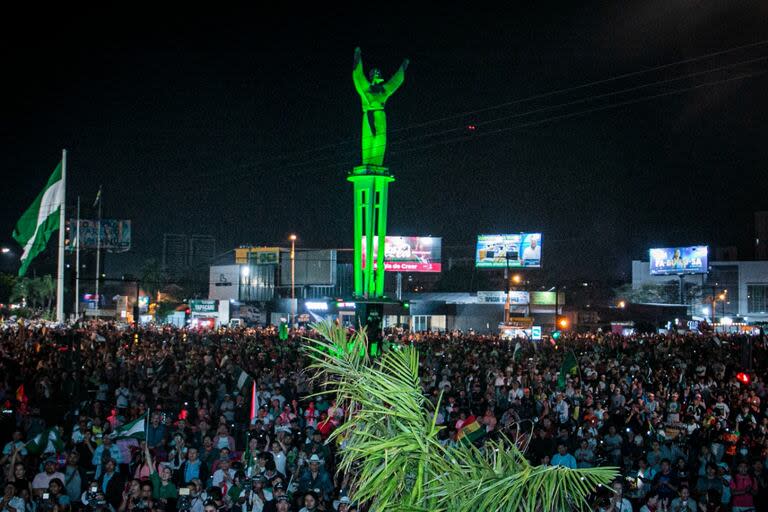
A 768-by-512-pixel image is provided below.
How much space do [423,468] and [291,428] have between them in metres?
10.9

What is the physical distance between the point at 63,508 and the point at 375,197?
78.0 ft

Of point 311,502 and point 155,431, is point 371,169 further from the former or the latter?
point 311,502

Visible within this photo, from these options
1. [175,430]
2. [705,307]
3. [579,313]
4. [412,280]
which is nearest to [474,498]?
[175,430]

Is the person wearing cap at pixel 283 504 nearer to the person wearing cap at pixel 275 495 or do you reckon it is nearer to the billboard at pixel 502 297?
the person wearing cap at pixel 275 495

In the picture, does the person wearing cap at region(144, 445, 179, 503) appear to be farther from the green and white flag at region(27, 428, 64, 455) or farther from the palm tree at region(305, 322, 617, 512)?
the palm tree at region(305, 322, 617, 512)

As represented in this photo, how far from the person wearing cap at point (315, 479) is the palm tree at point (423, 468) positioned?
24.2 feet

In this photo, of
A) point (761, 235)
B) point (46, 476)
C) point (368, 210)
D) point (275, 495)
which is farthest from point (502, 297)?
point (761, 235)

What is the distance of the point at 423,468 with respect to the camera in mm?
4066

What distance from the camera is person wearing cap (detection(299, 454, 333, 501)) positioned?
11867 millimetres

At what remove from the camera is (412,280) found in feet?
386

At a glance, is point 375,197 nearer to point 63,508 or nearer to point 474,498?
point 63,508

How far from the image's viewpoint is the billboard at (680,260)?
71.9 meters

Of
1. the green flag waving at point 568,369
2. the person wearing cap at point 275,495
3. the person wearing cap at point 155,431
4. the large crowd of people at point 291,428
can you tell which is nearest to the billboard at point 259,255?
the large crowd of people at point 291,428

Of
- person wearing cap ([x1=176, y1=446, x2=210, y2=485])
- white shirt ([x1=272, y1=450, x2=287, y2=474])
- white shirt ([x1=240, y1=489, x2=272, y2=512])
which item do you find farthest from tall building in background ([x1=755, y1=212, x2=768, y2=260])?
white shirt ([x1=240, y1=489, x2=272, y2=512])
